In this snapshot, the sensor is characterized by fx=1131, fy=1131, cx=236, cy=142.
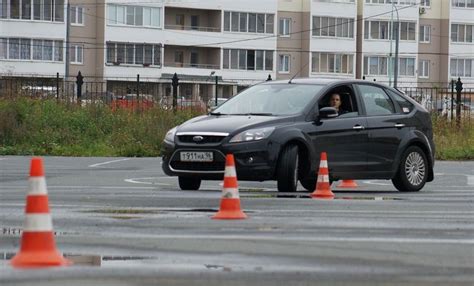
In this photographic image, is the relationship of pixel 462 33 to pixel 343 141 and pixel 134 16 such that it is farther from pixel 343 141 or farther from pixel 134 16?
pixel 343 141

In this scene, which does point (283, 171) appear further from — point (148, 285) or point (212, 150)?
point (148, 285)

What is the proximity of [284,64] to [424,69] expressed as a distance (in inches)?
486

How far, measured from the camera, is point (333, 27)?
267 feet

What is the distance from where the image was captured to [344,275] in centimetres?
745

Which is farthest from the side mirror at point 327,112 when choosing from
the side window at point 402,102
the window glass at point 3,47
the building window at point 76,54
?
the building window at point 76,54

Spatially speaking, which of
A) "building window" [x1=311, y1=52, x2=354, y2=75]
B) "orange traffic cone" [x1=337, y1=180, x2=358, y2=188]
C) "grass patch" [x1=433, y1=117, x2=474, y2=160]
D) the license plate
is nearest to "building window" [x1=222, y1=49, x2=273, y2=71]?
"building window" [x1=311, y1=52, x2=354, y2=75]

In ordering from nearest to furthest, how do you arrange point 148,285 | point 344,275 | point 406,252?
1. point 148,285
2. point 344,275
3. point 406,252

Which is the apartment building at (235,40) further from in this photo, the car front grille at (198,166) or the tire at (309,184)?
the car front grille at (198,166)

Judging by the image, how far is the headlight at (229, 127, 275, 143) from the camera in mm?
14508

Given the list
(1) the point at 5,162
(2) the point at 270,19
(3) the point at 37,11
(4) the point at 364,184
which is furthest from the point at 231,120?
(2) the point at 270,19

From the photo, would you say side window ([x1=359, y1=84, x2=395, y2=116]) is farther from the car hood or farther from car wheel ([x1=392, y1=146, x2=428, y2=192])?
the car hood

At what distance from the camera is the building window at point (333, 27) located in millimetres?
80688

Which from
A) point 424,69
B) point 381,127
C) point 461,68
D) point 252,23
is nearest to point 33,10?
point 252,23

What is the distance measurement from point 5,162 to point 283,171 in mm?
10380
